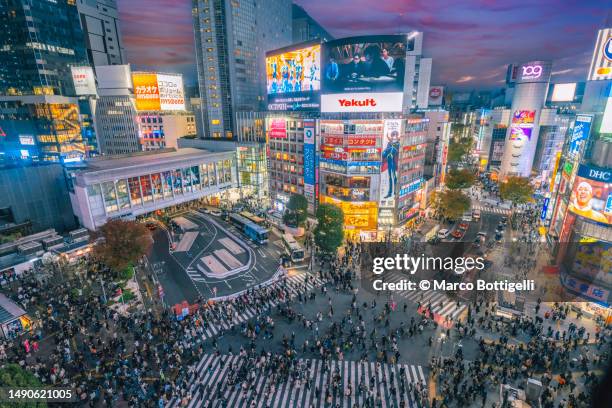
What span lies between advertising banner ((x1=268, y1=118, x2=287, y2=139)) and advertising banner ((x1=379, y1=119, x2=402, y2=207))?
21.9 m

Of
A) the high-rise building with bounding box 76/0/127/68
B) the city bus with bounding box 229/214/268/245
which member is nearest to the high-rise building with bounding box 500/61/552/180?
the city bus with bounding box 229/214/268/245

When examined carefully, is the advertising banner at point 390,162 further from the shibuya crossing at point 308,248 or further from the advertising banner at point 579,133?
the advertising banner at point 579,133

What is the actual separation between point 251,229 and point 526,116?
3025 inches

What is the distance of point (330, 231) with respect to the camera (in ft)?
145

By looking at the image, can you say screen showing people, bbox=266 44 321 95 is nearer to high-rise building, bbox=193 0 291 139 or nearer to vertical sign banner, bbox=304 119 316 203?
vertical sign banner, bbox=304 119 316 203

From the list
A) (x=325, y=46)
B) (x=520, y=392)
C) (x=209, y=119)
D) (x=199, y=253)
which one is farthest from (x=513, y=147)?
(x=209, y=119)

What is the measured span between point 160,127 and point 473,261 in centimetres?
8908

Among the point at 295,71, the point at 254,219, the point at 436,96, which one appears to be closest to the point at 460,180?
the point at 295,71

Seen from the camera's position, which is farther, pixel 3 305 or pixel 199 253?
pixel 199 253

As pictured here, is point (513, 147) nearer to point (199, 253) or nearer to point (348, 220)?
point (348, 220)

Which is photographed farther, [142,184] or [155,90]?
[155,90]

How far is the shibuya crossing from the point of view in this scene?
2600 centimetres

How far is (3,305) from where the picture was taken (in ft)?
105

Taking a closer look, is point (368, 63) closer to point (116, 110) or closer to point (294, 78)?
point (294, 78)
